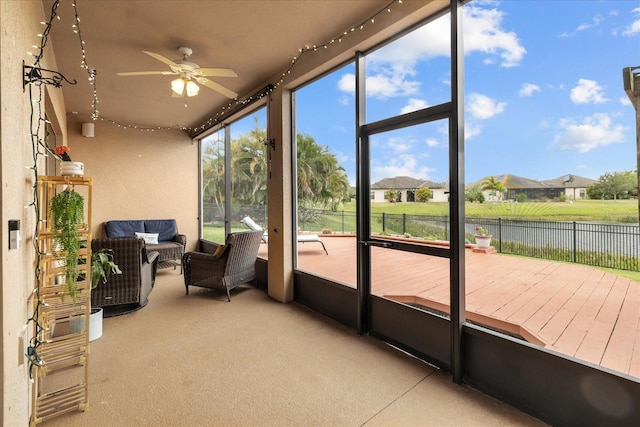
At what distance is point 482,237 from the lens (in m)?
2.54

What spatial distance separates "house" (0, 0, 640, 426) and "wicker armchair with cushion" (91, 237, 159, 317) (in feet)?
3.36

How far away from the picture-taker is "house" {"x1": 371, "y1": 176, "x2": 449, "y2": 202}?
2.67 meters

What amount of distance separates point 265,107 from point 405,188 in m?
2.76

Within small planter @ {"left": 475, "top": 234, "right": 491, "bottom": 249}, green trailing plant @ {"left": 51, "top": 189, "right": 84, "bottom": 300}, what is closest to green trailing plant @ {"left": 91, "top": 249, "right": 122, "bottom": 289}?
green trailing plant @ {"left": 51, "top": 189, "right": 84, "bottom": 300}

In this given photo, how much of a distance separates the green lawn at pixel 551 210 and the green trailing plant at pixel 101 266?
2968 mm

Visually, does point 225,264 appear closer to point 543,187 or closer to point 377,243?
point 377,243

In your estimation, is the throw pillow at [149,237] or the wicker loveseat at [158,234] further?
the throw pillow at [149,237]

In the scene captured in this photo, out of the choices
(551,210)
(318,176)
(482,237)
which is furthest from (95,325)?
(551,210)

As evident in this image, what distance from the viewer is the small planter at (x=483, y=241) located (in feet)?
8.29

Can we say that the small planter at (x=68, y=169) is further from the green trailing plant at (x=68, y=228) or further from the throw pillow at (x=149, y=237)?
the throw pillow at (x=149, y=237)

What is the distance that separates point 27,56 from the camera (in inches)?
75.4

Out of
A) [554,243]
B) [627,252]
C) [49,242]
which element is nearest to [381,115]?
[554,243]

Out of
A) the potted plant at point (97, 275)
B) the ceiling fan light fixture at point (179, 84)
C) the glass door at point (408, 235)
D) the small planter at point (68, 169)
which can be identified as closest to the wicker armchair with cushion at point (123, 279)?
the potted plant at point (97, 275)

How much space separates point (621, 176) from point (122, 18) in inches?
154
